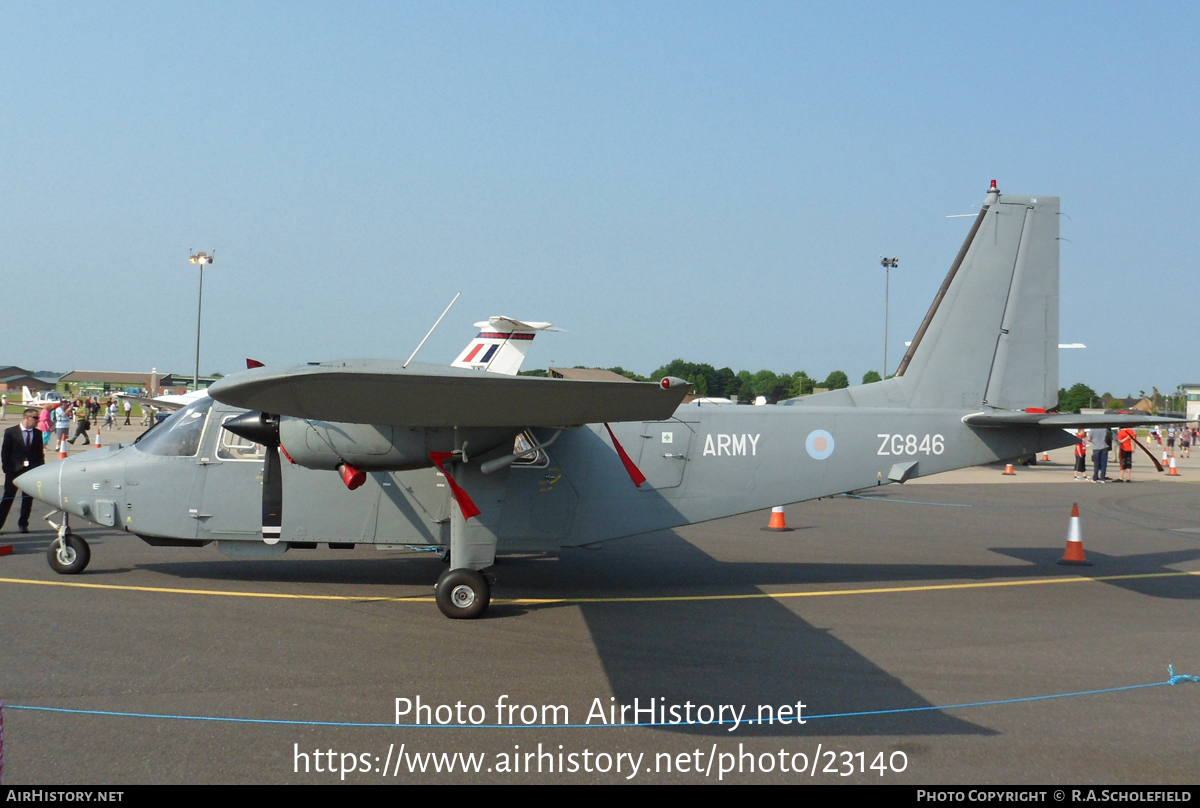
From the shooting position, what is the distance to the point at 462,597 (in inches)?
328

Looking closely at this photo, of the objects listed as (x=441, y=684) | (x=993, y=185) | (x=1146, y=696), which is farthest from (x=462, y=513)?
(x=993, y=185)

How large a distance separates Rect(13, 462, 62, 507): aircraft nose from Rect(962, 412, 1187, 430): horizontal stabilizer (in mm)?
10633

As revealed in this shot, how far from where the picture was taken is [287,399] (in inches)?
231

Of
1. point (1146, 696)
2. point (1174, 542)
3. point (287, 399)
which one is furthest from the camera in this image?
point (1174, 542)

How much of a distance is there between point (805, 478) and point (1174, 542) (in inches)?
327

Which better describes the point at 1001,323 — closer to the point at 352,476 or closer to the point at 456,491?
the point at 456,491

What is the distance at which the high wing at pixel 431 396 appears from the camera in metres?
5.70

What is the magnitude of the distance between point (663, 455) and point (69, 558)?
7033mm

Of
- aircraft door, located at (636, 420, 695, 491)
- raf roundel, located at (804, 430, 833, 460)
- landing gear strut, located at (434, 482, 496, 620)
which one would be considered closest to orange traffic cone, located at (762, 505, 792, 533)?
raf roundel, located at (804, 430, 833, 460)

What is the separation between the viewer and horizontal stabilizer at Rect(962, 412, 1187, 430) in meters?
9.16

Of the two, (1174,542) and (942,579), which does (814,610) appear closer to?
(942,579)

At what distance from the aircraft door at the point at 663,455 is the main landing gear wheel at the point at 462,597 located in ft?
7.71

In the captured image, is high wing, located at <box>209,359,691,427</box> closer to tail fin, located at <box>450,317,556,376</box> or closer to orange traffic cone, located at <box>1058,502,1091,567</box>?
orange traffic cone, located at <box>1058,502,1091,567</box>

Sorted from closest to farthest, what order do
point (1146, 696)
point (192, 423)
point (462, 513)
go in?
point (1146, 696) < point (462, 513) < point (192, 423)
